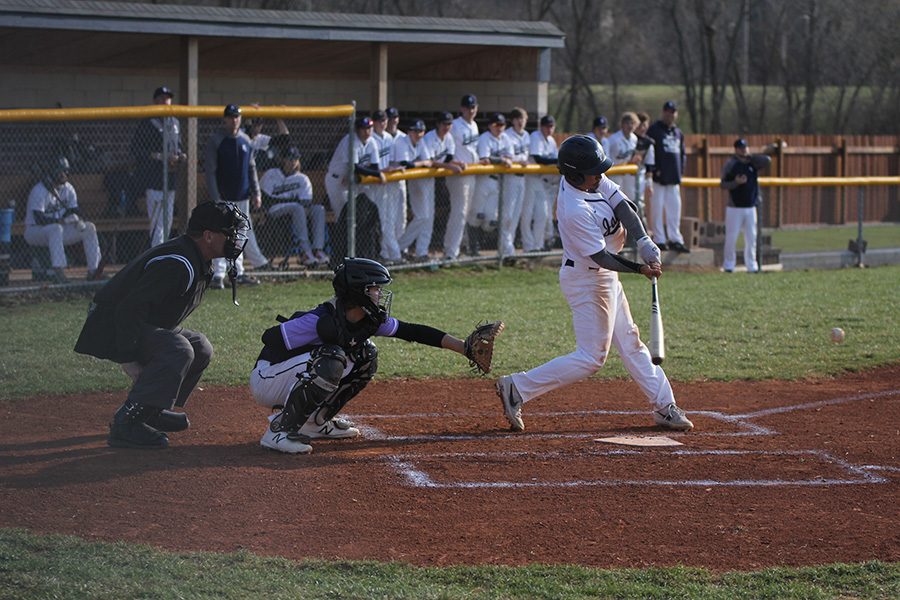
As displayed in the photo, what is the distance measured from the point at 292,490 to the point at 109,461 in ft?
3.82

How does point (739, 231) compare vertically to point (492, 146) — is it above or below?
below

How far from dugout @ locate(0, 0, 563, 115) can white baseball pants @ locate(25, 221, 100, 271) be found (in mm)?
2823

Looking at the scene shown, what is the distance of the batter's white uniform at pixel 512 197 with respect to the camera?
15406 mm

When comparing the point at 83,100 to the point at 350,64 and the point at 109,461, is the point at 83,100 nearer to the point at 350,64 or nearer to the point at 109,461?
the point at 350,64

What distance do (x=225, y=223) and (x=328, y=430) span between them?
1401mm

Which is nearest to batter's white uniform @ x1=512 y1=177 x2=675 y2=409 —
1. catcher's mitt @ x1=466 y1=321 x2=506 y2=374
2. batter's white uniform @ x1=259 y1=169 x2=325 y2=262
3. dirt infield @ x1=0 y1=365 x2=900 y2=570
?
dirt infield @ x1=0 y1=365 x2=900 y2=570

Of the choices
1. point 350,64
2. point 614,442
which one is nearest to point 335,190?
point 350,64

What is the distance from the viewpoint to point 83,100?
17172mm

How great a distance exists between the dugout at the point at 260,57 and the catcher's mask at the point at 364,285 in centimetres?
866

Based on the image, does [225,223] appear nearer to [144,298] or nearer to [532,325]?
[144,298]

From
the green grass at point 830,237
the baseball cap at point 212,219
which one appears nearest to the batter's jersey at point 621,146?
the green grass at point 830,237

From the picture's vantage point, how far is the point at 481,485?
6266 mm

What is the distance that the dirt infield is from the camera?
533cm

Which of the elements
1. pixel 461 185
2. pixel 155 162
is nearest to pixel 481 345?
pixel 155 162
